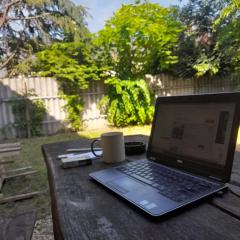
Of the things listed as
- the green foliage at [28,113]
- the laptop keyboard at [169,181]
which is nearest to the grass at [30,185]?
the green foliage at [28,113]

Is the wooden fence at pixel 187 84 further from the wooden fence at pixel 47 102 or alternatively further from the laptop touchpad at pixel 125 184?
the laptop touchpad at pixel 125 184

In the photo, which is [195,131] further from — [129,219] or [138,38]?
[138,38]

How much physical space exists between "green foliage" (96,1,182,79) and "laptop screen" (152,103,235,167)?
444 cm

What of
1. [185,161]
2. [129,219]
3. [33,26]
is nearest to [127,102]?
[33,26]

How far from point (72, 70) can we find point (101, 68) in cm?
64

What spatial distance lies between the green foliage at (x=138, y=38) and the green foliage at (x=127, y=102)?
11.9 inches

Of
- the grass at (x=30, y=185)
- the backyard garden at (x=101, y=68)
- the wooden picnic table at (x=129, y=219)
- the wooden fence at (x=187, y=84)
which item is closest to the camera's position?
the wooden picnic table at (x=129, y=219)

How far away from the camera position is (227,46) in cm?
558

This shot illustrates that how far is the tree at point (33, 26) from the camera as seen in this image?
646 centimetres

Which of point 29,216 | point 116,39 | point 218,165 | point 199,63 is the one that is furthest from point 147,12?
point 218,165

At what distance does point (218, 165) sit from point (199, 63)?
586 centimetres

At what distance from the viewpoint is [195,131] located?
78 centimetres

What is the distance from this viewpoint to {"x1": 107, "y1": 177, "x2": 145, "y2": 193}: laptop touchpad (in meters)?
0.69

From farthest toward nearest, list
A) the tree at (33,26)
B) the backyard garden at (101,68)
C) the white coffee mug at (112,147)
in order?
the tree at (33,26) → the backyard garden at (101,68) → the white coffee mug at (112,147)
